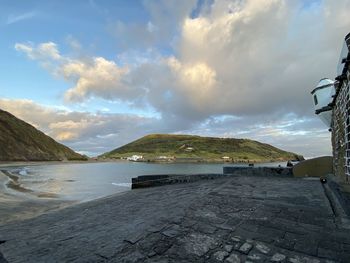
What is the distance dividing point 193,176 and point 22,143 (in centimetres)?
15297

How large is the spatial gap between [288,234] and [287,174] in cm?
1295

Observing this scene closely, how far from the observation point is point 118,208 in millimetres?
10672

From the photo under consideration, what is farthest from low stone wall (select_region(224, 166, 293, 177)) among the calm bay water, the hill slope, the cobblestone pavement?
the hill slope

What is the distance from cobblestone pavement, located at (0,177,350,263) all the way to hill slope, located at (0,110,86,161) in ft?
451

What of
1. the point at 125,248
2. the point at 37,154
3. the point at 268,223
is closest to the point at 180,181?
the point at 268,223

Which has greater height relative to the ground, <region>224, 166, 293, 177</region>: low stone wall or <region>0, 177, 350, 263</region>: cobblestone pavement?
<region>224, 166, 293, 177</region>: low stone wall

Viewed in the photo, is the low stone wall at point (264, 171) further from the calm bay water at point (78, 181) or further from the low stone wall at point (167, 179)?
the calm bay water at point (78, 181)

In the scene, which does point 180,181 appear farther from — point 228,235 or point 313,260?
point 313,260

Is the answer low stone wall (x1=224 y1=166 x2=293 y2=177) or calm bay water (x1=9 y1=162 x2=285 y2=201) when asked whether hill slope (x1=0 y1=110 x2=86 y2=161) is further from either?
low stone wall (x1=224 y1=166 x2=293 y2=177)

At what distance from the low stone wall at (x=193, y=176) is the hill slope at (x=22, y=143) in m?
129

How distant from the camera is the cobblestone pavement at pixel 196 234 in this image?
599 cm

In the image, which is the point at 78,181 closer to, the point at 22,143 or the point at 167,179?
the point at 167,179

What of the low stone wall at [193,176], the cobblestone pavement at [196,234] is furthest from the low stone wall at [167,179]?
the cobblestone pavement at [196,234]

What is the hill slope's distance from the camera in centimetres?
13762
